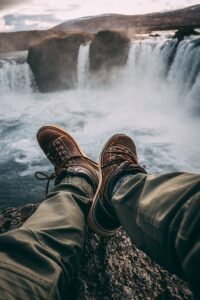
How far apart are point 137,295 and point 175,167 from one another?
3.95m

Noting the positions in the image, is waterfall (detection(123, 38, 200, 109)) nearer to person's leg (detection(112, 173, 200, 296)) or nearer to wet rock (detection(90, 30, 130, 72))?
wet rock (detection(90, 30, 130, 72))

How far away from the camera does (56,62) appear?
1251cm

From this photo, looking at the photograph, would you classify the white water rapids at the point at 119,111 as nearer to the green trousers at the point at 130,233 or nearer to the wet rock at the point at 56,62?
the wet rock at the point at 56,62

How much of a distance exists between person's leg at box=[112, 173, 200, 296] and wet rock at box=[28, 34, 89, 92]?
12.0 metres

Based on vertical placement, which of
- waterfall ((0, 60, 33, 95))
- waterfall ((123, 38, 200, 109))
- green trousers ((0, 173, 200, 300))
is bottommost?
waterfall ((0, 60, 33, 95))

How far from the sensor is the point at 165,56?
31.0 ft

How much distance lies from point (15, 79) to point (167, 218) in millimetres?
13257

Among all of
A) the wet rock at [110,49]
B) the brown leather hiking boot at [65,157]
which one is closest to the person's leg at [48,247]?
the brown leather hiking boot at [65,157]

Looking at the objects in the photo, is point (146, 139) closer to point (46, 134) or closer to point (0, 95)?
point (46, 134)

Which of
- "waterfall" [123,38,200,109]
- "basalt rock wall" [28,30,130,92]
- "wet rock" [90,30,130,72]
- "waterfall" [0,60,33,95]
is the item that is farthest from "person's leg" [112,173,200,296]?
"waterfall" [0,60,33,95]

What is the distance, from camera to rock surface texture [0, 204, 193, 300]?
126cm

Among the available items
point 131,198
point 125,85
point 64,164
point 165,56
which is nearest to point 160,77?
point 165,56

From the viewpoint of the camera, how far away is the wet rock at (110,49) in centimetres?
1092

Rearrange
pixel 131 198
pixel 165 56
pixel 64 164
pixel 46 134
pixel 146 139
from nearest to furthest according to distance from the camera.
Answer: pixel 131 198
pixel 64 164
pixel 46 134
pixel 146 139
pixel 165 56
